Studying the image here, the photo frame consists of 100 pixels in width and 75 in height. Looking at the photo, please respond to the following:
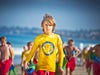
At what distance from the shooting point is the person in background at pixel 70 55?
6.10 metres

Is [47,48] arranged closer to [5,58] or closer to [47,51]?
[47,51]

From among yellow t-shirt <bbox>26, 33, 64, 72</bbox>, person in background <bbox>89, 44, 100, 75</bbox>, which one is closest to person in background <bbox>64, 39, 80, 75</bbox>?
person in background <bbox>89, 44, 100, 75</bbox>

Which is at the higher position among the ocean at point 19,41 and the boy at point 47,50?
the ocean at point 19,41

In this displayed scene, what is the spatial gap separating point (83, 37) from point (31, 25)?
1111 mm

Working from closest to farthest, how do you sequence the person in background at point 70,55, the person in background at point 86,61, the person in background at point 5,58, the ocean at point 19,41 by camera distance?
the person in background at point 5,58 → the person in background at point 70,55 → the person in background at point 86,61 → the ocean at point 19,41

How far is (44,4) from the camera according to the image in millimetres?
6809

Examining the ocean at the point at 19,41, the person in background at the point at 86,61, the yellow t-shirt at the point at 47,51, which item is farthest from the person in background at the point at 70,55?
the yellow t-shirt at the point at 47,51

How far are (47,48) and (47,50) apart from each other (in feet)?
0.09

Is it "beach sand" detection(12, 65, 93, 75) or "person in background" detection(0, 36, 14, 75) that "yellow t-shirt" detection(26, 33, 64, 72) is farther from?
"beach sand" detection(12, 65, 93, 75)

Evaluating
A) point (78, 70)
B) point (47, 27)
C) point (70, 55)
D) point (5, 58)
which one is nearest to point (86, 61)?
point (78, 70)

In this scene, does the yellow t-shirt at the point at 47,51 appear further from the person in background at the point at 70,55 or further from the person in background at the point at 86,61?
the person in background at the point at 86,61

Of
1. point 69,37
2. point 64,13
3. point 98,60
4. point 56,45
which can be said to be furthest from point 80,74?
point 56,45

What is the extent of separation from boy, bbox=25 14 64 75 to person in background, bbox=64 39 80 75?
79.5 inches

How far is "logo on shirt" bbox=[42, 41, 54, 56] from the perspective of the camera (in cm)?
397
